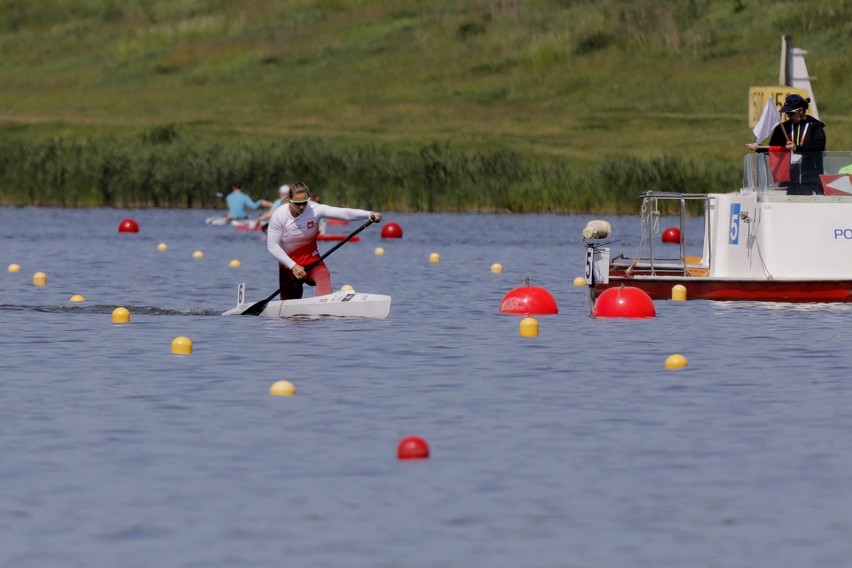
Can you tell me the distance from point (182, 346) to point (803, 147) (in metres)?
9.69

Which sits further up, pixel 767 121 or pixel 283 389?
pixel 767 121

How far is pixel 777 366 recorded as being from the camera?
18859 millimetres

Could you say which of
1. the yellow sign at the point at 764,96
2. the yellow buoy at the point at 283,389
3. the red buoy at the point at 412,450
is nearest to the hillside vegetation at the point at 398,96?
the yellow sign at the point at 764,96

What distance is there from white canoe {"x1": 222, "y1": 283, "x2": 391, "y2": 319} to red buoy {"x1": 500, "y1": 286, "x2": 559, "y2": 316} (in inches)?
76.0

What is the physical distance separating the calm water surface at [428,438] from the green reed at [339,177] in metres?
25.4

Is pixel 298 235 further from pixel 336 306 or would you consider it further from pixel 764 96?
pixel 764 96

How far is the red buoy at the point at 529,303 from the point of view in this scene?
81.0 ft

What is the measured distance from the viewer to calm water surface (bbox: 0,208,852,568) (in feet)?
35.4

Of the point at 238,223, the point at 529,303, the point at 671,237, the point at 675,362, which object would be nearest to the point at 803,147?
the point at 529,303

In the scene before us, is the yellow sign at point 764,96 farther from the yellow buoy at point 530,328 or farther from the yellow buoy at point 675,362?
the yellow buoy at point 675,362

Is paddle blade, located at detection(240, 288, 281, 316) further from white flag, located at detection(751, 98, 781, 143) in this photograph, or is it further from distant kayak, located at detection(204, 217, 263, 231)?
distant kayak, located at detection(204, 217, 263, 231)

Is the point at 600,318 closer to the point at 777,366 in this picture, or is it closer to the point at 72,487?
the point at 777,366

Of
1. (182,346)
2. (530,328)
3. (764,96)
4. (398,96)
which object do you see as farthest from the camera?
(398,96)

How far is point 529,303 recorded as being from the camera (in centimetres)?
2473
